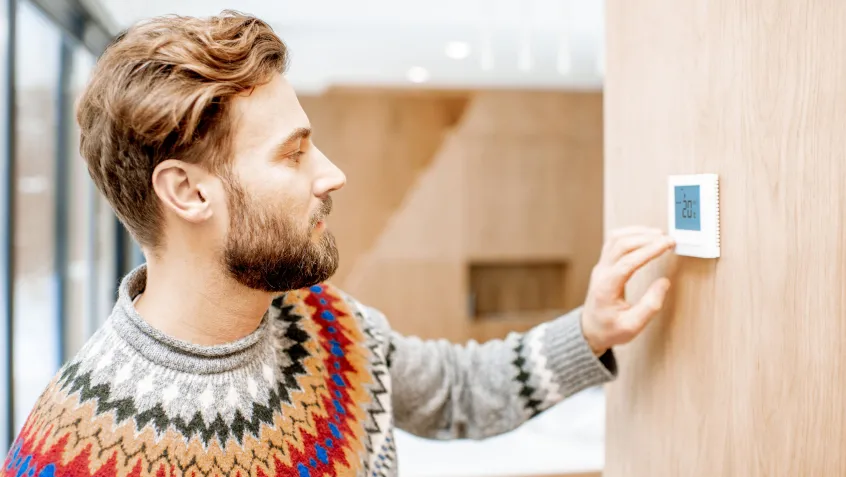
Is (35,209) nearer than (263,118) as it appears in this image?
No

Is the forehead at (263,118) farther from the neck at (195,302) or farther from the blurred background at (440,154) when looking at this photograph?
the blurred background at (440,154)

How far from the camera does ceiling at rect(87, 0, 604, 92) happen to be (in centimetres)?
319

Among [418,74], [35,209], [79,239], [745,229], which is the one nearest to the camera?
[745,229]

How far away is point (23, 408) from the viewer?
7.23ft

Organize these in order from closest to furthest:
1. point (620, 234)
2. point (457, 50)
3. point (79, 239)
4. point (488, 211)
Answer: point (620, 234) → point (79, 239) → point (457, 50) → point (488, 211)

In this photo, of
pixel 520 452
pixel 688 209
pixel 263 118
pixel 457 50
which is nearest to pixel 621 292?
pixel 688 209

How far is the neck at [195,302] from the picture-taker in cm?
88

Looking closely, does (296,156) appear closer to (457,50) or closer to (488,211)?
(457,50)

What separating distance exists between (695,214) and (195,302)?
2.05ft

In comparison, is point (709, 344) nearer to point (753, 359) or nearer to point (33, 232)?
point (753, 359)

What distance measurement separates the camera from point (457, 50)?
3.92 metres

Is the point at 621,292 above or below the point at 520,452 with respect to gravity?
above

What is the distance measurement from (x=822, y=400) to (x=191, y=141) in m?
0.72

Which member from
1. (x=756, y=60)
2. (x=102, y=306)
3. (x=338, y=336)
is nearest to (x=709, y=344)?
(x=756, y=60)
